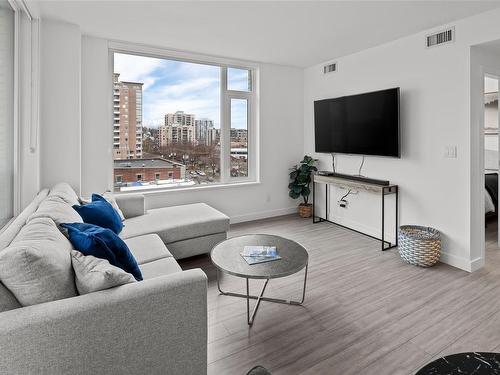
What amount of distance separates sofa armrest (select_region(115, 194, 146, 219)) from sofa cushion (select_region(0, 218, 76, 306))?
2.09 m

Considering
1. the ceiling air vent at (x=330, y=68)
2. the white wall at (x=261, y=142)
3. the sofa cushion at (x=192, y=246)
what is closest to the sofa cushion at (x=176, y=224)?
the sofa cushion at (x=192, y=246)

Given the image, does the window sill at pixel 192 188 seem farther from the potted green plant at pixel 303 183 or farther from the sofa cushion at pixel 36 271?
the sofa cushion at pixel 36 271

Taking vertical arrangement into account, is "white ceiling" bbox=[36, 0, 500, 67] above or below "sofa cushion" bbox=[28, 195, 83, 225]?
above

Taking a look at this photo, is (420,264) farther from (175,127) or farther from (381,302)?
(175,127)

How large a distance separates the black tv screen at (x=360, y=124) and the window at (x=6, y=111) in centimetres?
378

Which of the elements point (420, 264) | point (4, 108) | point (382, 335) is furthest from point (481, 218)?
point (4, 108)

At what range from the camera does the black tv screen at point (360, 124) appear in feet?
12.2

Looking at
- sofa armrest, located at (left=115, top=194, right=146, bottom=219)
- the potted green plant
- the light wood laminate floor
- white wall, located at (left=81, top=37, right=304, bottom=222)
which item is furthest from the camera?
the potted green plant

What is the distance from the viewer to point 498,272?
310cm

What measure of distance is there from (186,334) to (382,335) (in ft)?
4.54

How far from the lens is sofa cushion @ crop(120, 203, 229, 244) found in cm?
302

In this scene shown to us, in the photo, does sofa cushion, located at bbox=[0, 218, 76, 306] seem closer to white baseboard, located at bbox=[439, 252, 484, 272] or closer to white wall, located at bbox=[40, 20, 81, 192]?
white wall, located at bbox=[40, 20, 81, 192]

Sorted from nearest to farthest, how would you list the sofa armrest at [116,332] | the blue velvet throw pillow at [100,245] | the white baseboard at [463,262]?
the sofa armrest at [116,332] < the blue velvet throw pillow at [100,245] < the white baseboard at [463,262]

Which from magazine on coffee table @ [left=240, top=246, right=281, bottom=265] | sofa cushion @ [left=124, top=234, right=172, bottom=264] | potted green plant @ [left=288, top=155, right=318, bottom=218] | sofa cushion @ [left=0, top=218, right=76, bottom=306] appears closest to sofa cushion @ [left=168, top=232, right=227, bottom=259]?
sofa cushion @ [left=124, top=234, right=172, bottom=264]
